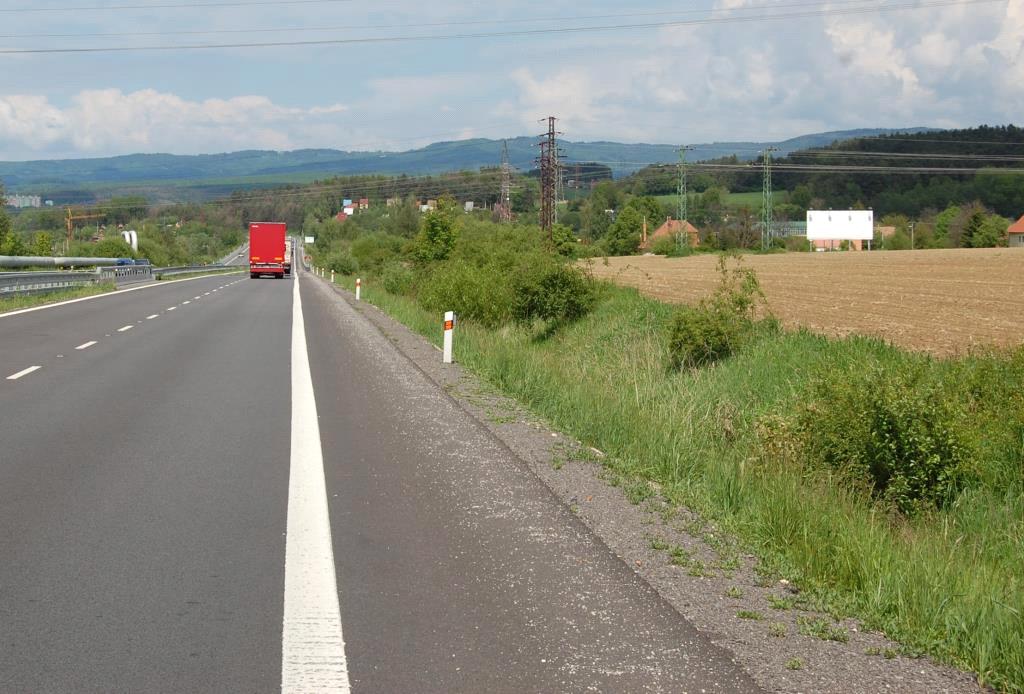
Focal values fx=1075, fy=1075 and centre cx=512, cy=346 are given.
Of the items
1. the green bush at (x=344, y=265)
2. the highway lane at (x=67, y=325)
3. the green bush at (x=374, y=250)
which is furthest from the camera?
the green bush at (x=344, y=265)

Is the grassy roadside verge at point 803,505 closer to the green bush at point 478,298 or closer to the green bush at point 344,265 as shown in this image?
the green bush at point 478,298

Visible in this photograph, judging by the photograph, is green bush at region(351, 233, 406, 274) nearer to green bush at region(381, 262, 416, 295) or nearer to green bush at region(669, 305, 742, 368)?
green bush at region(381, 262, 416, 295)

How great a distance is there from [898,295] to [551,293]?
1425cm

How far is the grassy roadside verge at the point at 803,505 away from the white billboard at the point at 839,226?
325ft

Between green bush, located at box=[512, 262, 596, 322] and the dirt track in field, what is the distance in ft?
12.2

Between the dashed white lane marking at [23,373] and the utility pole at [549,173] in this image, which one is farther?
the utility pole at [549,173]

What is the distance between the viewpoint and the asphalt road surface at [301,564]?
464 centimetres

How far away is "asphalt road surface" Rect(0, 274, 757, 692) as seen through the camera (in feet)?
15.2

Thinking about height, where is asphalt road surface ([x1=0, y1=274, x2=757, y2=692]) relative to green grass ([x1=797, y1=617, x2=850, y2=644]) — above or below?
above

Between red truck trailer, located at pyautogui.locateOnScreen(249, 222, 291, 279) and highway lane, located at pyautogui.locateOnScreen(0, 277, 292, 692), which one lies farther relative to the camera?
red truck trailer, located at pyautogui.locateOnScreen(249, 222, 291, 279)

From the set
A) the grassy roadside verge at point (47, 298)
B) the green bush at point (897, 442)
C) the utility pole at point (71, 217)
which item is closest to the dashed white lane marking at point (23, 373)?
the green bush at point (897, 442)

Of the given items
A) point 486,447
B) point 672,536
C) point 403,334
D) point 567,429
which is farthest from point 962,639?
point 403,334

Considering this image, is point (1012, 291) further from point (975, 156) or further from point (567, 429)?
point (975, 156)

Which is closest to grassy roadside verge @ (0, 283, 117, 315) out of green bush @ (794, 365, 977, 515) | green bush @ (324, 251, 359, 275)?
green bush @ (794, 365, 977, 515)
